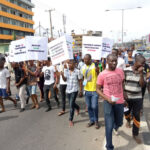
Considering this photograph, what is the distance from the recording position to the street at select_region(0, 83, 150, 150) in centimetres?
344

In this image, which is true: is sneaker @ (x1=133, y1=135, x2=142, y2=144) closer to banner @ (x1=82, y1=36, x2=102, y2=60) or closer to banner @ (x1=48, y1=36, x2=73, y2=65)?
banner @ (x1=48, y1=36, x2=73, y2=65)

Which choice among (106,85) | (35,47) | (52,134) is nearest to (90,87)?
(106,85)

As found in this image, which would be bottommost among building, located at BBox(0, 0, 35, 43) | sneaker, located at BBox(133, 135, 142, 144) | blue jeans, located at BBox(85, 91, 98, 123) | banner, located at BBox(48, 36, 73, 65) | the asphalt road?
the asphalt road

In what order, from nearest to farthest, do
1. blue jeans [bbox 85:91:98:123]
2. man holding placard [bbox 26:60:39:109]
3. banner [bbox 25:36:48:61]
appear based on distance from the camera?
blue jeans [bbox 85:91:98:123] < banner [bbox 25:36:48:61] < man holding placard [bbox 26:60:39:109]

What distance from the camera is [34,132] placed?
4.15 m

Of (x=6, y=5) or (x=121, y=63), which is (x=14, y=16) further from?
(x=121, y=63)

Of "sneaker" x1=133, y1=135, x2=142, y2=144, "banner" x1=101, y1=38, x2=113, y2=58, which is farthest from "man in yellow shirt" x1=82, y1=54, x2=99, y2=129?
"banner" x1=101, y1=38, x2=113, y2=58

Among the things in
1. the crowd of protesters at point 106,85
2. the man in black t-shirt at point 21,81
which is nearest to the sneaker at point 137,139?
the crowd of protesters at point 106,85

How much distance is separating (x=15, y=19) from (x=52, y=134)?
54.7m

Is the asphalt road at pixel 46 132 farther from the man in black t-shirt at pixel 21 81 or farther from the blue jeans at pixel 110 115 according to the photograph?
the blue jeans at pixel 110 115

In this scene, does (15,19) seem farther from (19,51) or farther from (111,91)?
(111,91)

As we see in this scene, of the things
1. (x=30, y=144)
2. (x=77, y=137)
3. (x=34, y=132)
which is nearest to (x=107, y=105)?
(x=77, y=137)

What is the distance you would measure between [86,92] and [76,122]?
1.02 m

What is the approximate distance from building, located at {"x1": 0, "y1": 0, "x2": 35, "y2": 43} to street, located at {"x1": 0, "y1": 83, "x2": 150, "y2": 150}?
42.3 metres
